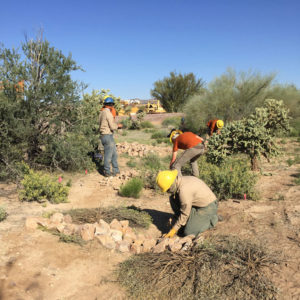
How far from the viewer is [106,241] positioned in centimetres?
380

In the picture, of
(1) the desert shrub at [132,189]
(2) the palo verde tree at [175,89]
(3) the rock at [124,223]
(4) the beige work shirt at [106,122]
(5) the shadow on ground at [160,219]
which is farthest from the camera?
(2) the palo verde tree at [175,89]

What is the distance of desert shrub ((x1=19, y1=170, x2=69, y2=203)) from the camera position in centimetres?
534

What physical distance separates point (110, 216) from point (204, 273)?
2103 millimetres

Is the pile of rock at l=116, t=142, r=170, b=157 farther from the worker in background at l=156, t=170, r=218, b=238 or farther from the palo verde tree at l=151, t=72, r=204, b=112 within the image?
the palo verde tree at l=151, t=72, r=204, b=112

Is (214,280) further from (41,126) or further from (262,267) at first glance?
(41,126)

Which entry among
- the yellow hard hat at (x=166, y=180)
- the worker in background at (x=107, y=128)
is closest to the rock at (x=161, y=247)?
the yellow hard hat at (x=166, y=180)

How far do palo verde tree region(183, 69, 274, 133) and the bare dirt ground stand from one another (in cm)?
865

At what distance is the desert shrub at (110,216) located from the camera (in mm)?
4582

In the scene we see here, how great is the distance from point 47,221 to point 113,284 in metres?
1.56

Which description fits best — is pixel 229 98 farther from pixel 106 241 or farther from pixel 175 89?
pixel 175 89

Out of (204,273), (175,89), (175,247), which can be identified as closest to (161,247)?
(175,247)

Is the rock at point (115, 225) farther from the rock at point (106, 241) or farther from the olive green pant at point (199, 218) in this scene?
the olive green pant at point (199, 218)

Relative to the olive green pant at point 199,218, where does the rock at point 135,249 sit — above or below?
below

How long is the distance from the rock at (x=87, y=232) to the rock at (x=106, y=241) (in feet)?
0.38
